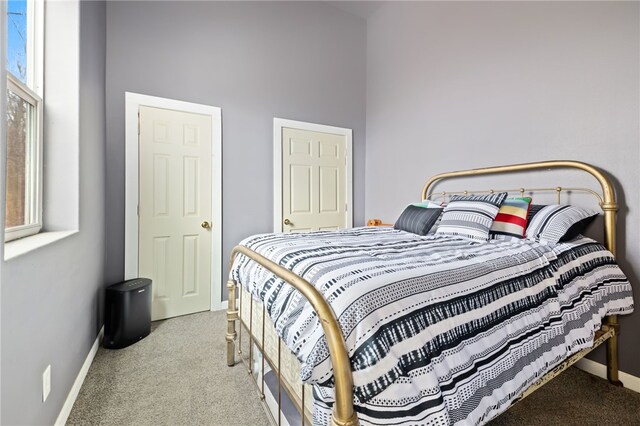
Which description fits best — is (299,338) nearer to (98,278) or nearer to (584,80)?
(98,278)

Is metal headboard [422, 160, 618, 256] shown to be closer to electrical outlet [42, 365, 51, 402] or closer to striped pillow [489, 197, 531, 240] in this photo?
striped pillow [489, 197, 531, 240]

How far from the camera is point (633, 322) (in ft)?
5.65

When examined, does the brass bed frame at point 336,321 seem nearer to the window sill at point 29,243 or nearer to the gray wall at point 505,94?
the gray wall at point 505,94

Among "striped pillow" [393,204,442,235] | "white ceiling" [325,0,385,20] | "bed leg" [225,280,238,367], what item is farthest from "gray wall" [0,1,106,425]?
"white ceiling" [325,0,385,20]

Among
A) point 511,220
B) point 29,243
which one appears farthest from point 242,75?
point 511,220

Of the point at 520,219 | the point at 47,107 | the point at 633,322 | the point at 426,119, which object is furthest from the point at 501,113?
the point at 47,107

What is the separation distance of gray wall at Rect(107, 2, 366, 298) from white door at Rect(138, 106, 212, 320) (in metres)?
0.18

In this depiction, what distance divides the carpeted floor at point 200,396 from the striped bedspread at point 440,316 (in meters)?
0.44

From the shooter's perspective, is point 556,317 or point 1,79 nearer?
point 1,79

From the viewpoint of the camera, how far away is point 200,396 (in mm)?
1597

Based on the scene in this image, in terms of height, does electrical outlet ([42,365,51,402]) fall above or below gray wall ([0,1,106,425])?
below

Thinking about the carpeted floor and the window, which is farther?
the carpeted floor

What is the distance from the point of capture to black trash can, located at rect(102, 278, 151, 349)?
6.96 feet

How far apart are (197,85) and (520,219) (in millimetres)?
3101
